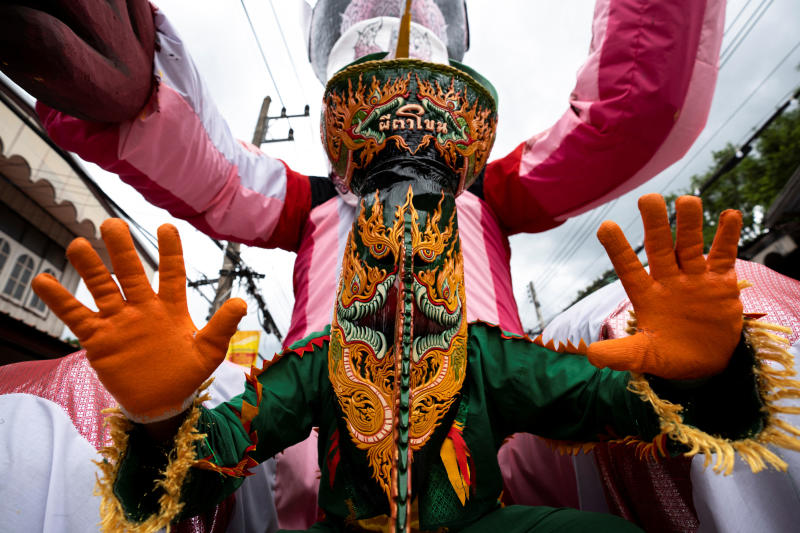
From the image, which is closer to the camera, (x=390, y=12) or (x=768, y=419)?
(x=768, y=419)

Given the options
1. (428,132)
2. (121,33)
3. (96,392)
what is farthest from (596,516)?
(121,33)

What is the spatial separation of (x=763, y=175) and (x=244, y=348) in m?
14.9

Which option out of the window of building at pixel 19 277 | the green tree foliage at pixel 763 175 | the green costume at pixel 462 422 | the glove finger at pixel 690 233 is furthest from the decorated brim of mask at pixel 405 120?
the green tree foliage at pixel 763 175

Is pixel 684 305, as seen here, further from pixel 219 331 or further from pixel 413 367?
pixel 219 331

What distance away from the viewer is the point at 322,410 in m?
1.16

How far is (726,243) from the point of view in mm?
774

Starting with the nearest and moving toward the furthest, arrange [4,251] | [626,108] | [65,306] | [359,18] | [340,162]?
[65,306] < [340,162] < [626,108] < [359,18] < [4,251]

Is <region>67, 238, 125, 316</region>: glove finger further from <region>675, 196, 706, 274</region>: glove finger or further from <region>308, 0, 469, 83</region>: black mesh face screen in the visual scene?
<region>308, 0, 469, 83</region>: black mesh face screen

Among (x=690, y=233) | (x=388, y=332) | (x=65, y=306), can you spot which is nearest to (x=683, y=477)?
(x=690, y=233)

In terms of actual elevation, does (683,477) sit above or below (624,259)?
below

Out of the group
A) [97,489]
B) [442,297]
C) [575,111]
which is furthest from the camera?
[575,111]

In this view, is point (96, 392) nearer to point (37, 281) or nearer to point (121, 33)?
point (37, 281)

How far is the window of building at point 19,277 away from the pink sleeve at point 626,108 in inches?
363

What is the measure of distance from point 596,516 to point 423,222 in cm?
70
